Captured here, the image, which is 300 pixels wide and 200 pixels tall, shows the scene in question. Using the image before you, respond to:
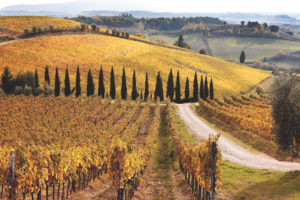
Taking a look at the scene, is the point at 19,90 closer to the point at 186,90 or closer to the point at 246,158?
the point at 186,90

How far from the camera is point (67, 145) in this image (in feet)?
124

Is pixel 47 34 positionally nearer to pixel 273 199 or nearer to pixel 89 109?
pixel 89 109

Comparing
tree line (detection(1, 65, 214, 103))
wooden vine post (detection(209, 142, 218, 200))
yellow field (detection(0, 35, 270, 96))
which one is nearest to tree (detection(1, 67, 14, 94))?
tree line (detection(1, 65, 214, 103))

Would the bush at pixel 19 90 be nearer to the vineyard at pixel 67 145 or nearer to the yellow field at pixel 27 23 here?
the vineyard at pixel 67 145

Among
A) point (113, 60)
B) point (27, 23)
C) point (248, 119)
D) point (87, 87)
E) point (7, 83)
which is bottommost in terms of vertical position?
point (87, 87)

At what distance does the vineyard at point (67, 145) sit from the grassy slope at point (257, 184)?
8865 millimetres

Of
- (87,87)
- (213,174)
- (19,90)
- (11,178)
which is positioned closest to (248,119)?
(213,174)

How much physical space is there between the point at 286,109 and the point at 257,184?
1171cm

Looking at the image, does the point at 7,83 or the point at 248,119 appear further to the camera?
the point at 7,83

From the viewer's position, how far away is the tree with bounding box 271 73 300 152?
35.5 m

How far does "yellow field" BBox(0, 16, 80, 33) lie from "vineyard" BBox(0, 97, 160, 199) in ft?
275

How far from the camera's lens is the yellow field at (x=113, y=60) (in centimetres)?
11319

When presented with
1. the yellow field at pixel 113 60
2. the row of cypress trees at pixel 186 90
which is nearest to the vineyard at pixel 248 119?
the row of cypress trees at pixel 186 90

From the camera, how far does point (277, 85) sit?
3641 cm
